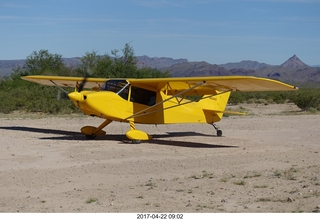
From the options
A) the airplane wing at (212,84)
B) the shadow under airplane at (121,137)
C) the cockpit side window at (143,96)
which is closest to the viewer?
the airplane wing at (212,84)

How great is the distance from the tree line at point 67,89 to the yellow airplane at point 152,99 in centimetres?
687

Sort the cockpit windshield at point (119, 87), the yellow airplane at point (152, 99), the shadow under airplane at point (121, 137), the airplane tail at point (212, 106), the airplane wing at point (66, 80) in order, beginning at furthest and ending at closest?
the airplane tail at point (212, 106) → the airplane wing at point (66, 80) → the cockpit windshield at point (119, 87) → the shadow under airplane at point (121, 137) → the yellow airplane at point (152, 99)

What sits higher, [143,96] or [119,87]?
[119,87]

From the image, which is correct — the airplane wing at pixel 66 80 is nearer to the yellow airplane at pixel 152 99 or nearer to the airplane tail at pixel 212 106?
the yellow airplane at pixel 152 99

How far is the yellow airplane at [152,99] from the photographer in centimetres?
1784

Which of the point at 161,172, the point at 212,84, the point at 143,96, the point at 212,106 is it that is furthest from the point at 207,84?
the point at 161,172

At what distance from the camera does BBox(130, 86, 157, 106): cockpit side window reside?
64.1 ft

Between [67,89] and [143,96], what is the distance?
2031cm

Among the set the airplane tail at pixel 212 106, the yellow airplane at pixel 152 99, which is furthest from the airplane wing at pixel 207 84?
the airplane tail at pixel 212 106

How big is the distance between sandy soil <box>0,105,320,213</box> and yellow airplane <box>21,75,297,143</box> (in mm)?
730

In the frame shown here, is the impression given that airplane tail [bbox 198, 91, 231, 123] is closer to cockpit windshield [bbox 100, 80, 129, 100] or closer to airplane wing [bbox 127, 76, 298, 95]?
airplane wing [bbox 127, 76, 298, 95]

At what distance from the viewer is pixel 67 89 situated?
129ft

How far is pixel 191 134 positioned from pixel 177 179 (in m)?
10.7

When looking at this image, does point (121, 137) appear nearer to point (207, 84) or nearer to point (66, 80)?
point (66, 80)
